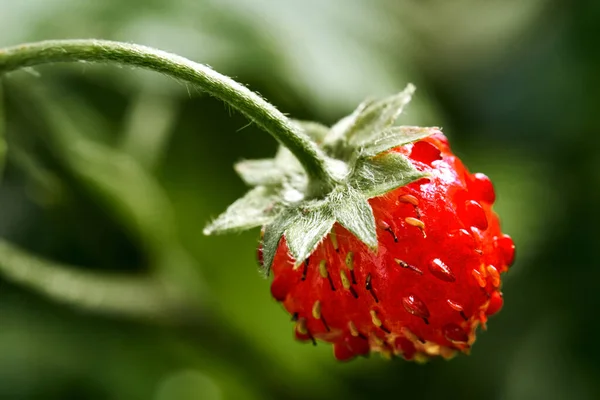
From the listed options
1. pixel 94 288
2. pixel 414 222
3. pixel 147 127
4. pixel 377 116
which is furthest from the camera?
pixel 147 127

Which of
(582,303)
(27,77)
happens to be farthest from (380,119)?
(582,303)

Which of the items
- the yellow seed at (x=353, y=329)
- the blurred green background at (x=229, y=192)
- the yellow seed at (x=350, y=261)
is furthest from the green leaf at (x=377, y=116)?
the blurred green background at (x=229, y=192)

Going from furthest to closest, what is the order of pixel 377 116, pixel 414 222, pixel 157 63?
1. pixel 377 116
2. pixel 414 222
3. pixel 157 63

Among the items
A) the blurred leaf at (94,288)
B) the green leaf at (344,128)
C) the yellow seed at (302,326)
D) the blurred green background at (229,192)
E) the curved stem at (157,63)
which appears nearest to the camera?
the curved stem at (157,63)

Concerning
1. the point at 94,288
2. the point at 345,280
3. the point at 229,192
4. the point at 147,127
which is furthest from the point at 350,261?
the point at 229,192

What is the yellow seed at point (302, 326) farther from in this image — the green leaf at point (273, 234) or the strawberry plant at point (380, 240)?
the green leaf at point (273, 234)

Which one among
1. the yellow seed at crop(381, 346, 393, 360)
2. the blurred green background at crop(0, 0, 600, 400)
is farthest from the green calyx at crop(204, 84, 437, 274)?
the blurred green background at crop(0, 0, 600, 400)

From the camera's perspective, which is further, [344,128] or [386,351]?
[344,128]

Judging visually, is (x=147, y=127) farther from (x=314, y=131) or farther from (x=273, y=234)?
(x=273, y=234)
